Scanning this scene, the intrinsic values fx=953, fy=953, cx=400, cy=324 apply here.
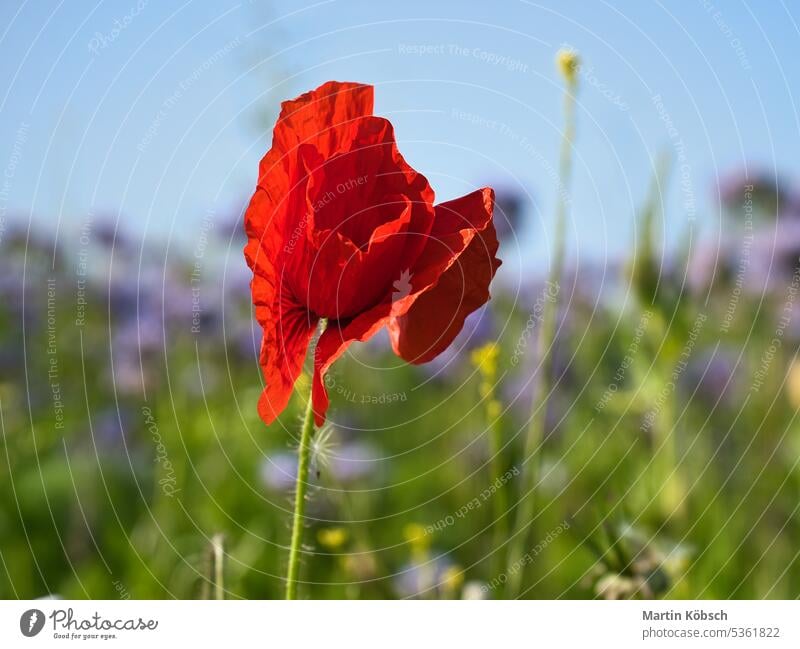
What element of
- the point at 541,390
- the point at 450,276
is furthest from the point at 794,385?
the point at 450,276

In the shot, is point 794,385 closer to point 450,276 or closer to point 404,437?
point 404,437

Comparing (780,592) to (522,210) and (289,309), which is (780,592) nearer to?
(522,210)

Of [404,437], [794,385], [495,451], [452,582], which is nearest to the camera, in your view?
[495,451]

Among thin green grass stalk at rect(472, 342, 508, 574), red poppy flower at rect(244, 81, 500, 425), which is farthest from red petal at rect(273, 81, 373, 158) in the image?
thin green grass stalk at rect(472, 342, 508, 574)

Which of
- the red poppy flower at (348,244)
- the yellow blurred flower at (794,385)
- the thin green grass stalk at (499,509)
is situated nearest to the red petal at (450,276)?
the red poppy flower at (348,244)

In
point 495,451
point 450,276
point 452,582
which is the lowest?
point 452,582

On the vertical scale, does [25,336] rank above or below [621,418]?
above

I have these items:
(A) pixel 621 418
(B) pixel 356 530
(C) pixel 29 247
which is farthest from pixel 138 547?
(A) pixel 621 418
